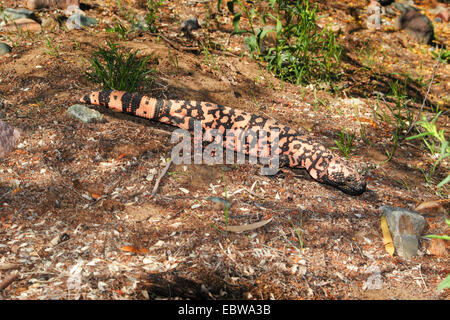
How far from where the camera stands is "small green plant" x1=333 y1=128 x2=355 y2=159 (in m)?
4.02

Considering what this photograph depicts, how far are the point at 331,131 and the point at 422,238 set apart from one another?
1.73m

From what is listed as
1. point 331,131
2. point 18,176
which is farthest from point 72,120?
point 331,131

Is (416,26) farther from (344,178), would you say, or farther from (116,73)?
(116,73)

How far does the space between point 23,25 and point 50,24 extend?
1.13 feet

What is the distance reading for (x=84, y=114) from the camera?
3750 millimetres

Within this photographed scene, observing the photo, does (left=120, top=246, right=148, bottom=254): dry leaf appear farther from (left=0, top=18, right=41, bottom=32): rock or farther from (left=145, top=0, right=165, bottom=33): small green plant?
(left=0, top=18, right=41, bottom=32): rock

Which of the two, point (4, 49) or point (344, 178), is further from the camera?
point (4, 49)

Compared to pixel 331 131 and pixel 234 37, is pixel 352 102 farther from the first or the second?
pixel 234 37


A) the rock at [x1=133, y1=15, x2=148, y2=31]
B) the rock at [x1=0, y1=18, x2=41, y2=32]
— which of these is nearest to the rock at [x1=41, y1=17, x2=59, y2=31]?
the rock at [x1=0, y1=18, x2=41, y2=32]

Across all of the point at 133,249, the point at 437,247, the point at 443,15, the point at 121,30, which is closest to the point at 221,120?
the point at 133,249

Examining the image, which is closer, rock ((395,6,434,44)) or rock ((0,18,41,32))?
rock ((0,18,41,32))

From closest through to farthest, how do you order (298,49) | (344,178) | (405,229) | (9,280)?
1. (9,280)
2. (405,229)
3. (344,178)
4. (298,49)

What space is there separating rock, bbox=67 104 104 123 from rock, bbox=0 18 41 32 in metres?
2.11

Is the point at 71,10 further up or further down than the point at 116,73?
further up
